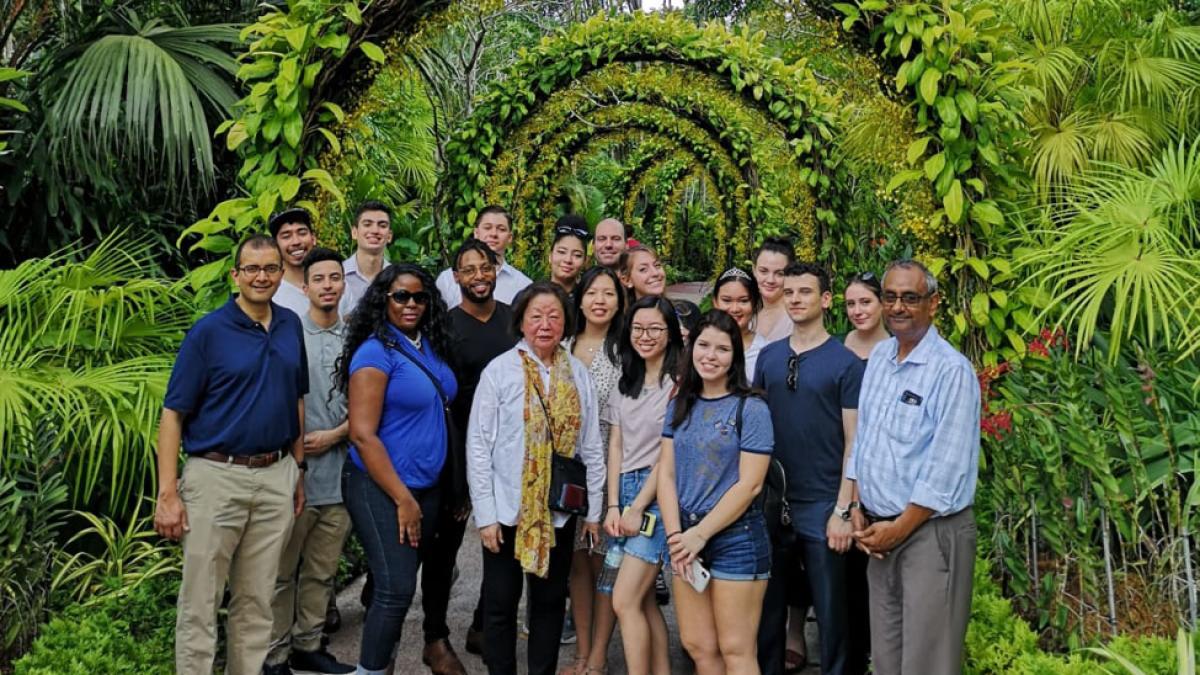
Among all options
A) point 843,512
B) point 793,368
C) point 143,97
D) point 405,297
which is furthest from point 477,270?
point 143,97

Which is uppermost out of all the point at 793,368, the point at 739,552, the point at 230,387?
the point at 793,368

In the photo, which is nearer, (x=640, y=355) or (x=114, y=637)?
(x=114, y=637)

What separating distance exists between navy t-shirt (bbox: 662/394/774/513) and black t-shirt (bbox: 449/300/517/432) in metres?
0.99

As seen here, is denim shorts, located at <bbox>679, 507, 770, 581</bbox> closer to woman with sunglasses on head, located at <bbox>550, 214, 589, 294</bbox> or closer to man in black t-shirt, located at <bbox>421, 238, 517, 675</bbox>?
man in black t-shirt, located at <bbox>421, 238, 517, 675</bbox>

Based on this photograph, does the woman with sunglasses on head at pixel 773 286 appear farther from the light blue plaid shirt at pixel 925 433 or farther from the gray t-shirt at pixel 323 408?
the gray t-shirt at pixel 323 408

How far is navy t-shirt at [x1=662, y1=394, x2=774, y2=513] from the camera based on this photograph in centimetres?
351

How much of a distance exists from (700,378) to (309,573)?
1.87m

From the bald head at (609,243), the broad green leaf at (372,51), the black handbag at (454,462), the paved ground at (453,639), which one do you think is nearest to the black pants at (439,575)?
the black handbag at (454,462)

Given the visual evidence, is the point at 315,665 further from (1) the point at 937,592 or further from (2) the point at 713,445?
(1) the point at 937,592

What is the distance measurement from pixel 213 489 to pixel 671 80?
20.1 feet

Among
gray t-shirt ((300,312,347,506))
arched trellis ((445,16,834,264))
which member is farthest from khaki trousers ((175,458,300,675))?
arched trellis ((445,16,834,264))

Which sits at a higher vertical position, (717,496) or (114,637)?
(717,496)

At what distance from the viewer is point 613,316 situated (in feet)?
13.8

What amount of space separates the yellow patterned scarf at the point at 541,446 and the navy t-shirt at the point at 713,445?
494mm
